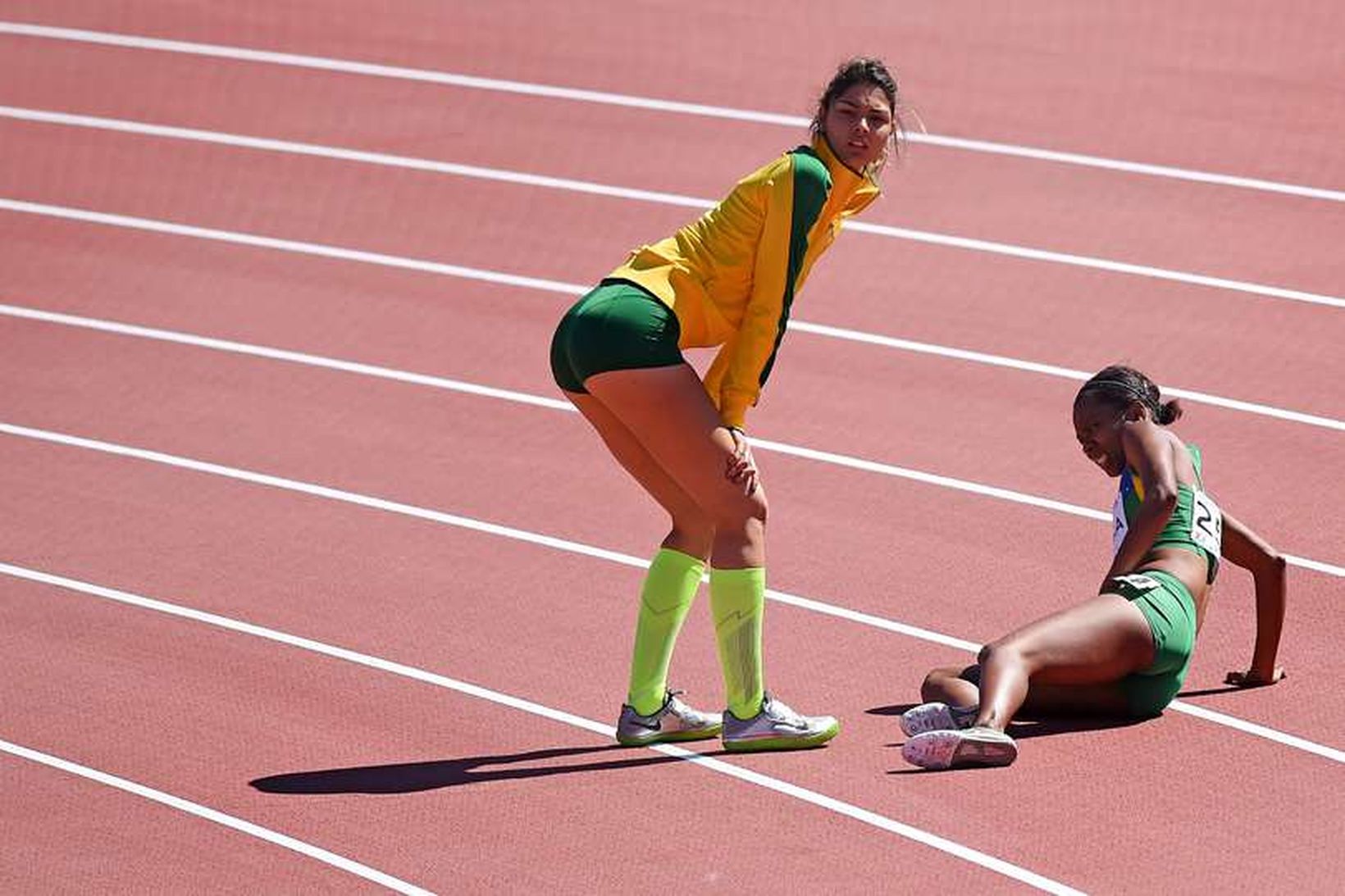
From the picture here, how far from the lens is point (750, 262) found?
6387mm

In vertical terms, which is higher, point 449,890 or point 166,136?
point 166,136

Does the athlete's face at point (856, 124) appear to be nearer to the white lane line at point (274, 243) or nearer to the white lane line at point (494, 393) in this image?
the white lane line at point (494, 393)

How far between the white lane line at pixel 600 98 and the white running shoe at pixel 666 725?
272 inches

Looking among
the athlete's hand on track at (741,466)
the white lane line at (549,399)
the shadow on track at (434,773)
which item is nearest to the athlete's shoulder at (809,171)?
the athlete's hand on track at (741,466)

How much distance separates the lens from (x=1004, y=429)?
995 cm

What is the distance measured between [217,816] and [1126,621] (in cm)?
272

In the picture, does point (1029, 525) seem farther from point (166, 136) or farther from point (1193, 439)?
point (166, 136)

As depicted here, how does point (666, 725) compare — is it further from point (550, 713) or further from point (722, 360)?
point (722, 360)

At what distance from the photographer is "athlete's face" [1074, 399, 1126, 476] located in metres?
→ 6.99

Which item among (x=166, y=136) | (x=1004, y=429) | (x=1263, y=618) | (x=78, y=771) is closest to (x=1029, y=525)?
(x=1004, y=429)

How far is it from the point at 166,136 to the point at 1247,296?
7044 mm

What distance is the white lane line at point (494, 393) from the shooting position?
9133 millimetres

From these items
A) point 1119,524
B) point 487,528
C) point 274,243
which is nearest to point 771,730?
point 1119,524

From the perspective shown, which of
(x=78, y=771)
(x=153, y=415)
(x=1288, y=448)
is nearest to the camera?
(x=78, y=771)
